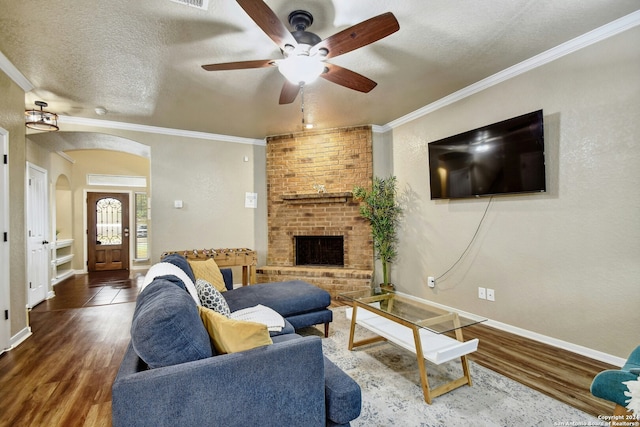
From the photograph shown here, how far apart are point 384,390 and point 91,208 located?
7622 millimetres

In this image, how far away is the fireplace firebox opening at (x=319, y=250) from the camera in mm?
4832

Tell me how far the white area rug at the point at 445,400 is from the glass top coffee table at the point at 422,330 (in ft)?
0.32

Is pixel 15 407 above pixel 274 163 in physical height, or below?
below

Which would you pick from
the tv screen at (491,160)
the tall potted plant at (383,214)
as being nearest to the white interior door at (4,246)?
the tall potted plant at (383,214)

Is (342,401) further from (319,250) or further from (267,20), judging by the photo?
(319,250)

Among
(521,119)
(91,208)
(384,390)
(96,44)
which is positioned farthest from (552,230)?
(91,208)

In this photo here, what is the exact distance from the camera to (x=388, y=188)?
4465mm

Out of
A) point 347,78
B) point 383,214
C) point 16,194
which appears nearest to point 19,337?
point 16,194

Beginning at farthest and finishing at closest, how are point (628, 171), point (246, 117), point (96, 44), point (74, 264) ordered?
point (74, 264), point (246, 117), point (96, 44), point (628, 171)

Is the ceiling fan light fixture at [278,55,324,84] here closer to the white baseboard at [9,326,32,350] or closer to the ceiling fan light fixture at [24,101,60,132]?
the ceiling fan light fixture at [24,101,60,132]

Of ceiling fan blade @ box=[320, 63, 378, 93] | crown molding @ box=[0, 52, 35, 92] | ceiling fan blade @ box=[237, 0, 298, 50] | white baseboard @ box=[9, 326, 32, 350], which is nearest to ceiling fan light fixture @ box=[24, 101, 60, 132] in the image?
crown molding @ box=[0, 52, 35, 92]

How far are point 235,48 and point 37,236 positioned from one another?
428 cm

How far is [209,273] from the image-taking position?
3125 millimetres

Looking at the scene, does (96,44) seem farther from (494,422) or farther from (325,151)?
(494,422)
